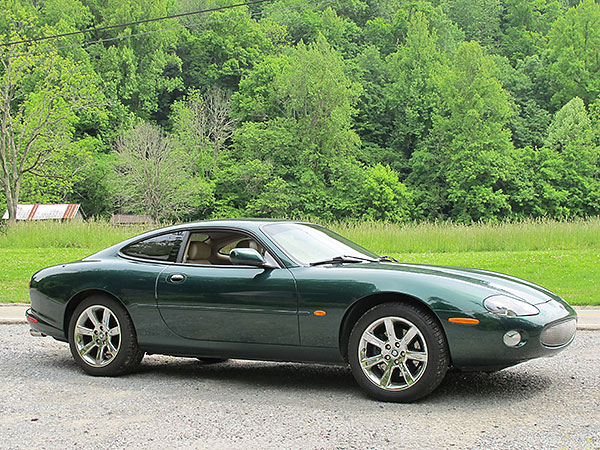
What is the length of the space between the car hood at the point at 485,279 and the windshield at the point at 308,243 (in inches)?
15.4

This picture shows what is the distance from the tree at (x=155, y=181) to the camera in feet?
213

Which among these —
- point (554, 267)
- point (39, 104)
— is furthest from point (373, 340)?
point (39, 104)

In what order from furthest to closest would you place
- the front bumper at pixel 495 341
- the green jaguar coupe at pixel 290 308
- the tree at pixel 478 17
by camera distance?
the tree at pixel 478 17
the green jaguar coupe at pixel 290 308
the front bumper at pixel 495 341

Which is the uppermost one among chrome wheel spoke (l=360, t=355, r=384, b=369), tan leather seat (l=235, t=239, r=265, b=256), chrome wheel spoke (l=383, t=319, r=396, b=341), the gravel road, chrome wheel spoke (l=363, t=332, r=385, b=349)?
tan leather seat (l=235, t=239, r=265, b=256)

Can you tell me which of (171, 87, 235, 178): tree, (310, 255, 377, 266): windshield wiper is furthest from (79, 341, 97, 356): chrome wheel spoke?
(171, 87, 235, 178): tree

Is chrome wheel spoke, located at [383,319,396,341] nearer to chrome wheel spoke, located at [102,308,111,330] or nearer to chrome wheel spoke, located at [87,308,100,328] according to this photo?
chrome wheel spoke, located at [102,308,111,330]

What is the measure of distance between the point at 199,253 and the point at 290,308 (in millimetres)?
1228

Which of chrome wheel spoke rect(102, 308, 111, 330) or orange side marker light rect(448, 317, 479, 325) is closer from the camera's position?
orange side marker light rect(448, 317, 479, 325)

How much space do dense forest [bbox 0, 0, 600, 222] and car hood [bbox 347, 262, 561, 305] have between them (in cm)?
5051

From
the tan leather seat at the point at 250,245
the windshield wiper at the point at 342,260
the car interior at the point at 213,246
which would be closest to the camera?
A: the windshield wiper at the point at 342,260

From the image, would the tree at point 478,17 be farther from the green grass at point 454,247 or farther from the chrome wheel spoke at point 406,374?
the chrome wheel spoke at point 406,374

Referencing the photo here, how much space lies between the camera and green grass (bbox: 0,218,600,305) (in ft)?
49.7

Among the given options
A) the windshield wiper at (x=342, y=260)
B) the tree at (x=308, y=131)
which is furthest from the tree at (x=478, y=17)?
the windshield wiper at (x=342, y=260)

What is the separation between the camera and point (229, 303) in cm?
619
